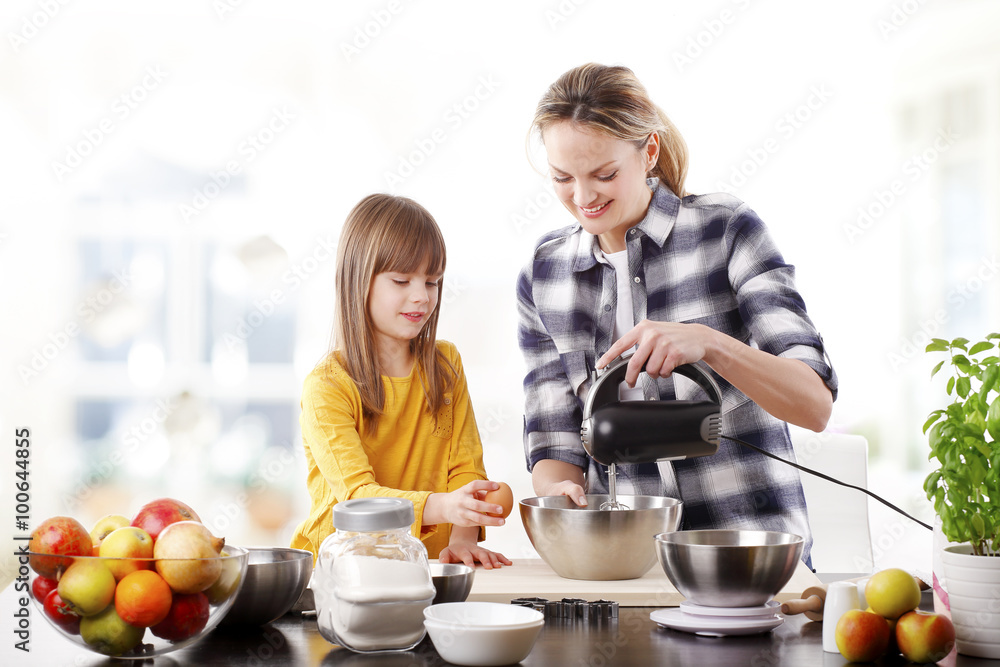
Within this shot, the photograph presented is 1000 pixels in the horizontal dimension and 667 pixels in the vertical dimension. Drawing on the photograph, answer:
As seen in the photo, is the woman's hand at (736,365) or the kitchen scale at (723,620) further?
the woman's hand at (736,365)

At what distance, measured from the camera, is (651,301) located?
1.81m

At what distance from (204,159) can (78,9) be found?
890mm

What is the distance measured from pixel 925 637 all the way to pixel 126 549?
2.79 feet

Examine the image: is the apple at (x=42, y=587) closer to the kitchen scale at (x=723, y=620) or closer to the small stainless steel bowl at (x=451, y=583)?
the small stainless steel bowl at (x=451, y=583)

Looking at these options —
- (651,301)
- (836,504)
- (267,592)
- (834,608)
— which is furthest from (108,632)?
(836,504)

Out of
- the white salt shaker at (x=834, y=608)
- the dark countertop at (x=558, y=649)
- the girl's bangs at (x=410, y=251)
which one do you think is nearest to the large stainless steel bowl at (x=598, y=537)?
the dark countertop at (x=558, y=649)

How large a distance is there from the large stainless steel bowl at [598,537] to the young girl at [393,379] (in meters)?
0.45

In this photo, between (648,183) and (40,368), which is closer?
(648,183)

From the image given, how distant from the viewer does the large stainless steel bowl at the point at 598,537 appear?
124 cm

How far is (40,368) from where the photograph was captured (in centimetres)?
379

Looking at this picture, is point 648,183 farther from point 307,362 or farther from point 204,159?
point 204,159

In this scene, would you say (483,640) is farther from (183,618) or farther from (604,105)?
(604,105)

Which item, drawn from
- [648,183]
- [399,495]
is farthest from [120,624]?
[648,183]

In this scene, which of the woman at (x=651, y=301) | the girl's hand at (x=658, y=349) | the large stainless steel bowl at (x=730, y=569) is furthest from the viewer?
the woman at (x=651, y=301)
